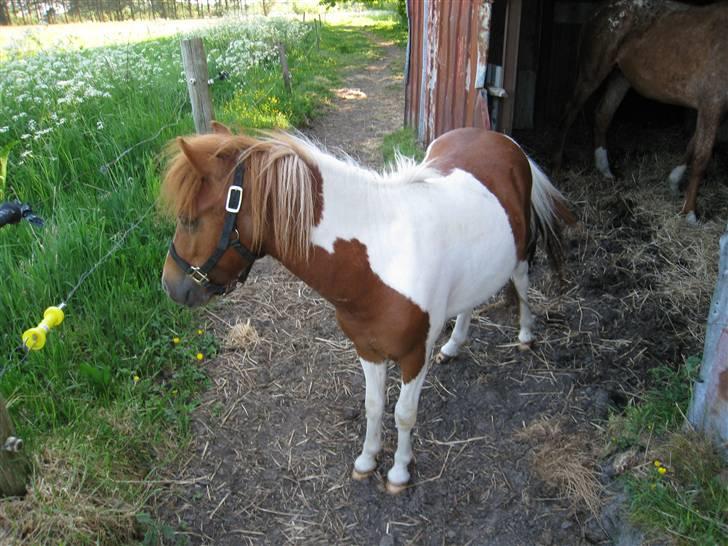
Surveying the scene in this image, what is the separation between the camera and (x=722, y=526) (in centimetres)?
178

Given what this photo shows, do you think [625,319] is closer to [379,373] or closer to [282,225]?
[379,373]

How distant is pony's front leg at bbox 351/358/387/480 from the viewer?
2.24 metres

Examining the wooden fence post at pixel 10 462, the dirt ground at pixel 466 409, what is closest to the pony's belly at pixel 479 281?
the dirt ground at pixel 466 409

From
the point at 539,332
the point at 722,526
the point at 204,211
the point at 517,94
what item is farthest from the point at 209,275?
the point at 517,94

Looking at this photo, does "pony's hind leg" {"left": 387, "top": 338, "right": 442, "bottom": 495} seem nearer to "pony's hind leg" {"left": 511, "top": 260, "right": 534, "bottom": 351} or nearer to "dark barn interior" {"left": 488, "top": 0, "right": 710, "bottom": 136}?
"pony's hind leg" {"left": 511, "top": 260, "right": 534, "bottom": 351}

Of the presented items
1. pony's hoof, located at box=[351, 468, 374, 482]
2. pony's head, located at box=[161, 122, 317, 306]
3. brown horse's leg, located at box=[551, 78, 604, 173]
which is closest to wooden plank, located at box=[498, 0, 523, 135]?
brown horse's leg, located at box=[551, 78, 604, 173]

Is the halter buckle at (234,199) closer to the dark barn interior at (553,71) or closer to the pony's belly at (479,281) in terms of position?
the pony's belly at (479,281)

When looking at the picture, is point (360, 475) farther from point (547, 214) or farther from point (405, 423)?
point (547, 214)

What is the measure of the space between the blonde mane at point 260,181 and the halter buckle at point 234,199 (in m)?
0.03

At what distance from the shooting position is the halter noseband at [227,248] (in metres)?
1.71

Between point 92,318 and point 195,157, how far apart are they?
5.71 feet

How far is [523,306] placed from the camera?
10.4ft

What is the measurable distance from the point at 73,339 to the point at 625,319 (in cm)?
326

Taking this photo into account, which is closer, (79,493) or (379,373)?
(79,493)
